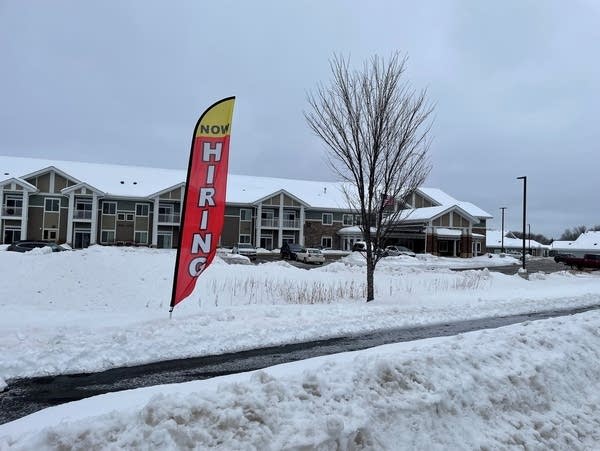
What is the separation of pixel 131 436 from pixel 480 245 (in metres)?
66.1

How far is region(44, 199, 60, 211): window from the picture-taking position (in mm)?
52328

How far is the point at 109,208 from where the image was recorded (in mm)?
53750

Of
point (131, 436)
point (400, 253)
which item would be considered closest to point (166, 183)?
point (400, 253)

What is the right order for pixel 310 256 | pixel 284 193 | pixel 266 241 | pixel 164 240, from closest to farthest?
pixel 310 256, pixel 164 240, pixel 284 193, pixel 266 241

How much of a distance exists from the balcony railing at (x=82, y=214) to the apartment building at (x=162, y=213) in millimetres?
95

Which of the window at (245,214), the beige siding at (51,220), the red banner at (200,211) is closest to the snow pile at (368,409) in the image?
the red banner at (200,211)

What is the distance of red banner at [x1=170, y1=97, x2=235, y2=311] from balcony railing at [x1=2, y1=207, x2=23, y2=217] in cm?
4766

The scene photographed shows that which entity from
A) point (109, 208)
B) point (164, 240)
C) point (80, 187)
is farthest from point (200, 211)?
point (164, 240)

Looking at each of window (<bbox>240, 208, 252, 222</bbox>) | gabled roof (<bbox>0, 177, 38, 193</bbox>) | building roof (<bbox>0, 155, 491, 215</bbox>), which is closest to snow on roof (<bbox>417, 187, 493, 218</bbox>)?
building roof (<bbox>0, 155, 491, 215</bbox>)

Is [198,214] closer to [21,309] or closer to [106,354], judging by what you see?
[106,354]

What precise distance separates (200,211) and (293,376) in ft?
21.0

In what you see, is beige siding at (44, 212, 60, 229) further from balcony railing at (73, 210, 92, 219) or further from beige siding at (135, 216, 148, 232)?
beige siding at (135, 216, 148, 232)

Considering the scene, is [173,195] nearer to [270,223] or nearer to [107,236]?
[107,236]

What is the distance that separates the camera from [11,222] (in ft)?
166
